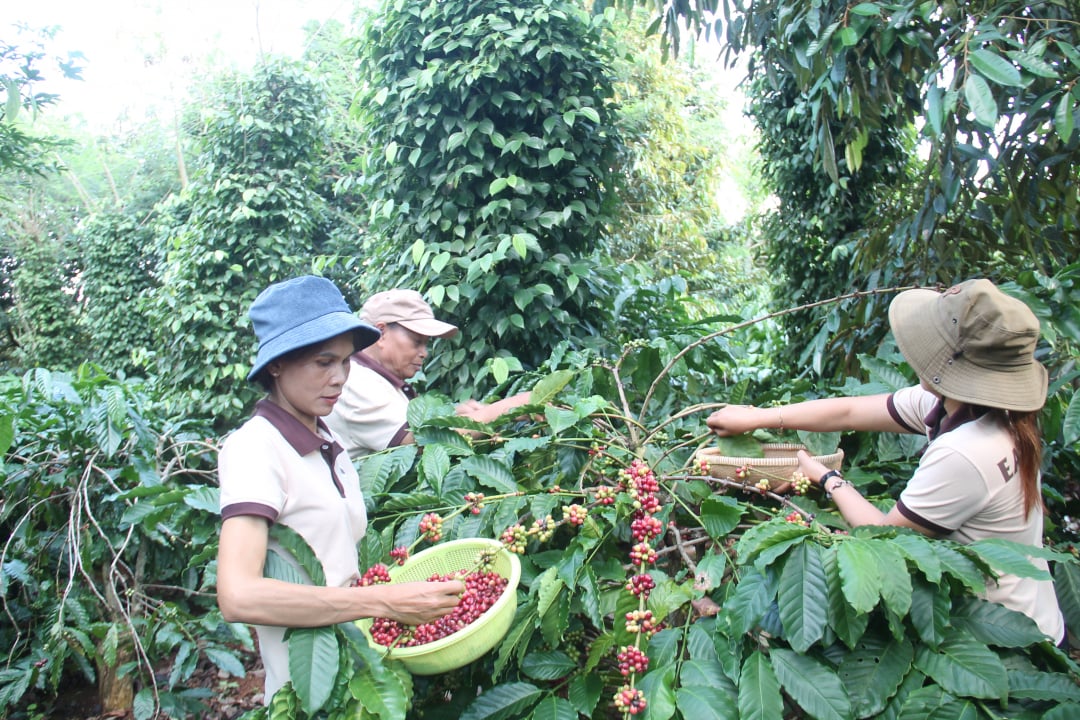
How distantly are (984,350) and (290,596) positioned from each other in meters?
1.35

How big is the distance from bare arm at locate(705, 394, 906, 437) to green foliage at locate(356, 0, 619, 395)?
61.8 inches

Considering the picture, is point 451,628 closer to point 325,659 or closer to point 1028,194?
point 325,659

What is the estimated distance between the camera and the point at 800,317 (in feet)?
23.0

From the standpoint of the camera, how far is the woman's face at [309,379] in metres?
1.52

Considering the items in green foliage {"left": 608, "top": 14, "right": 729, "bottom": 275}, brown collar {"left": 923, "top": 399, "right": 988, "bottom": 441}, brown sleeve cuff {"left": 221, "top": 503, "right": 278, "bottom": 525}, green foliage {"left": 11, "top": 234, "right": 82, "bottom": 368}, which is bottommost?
green foliage {"left": 11, "top": 234, "right": 82, "bottom": 368}

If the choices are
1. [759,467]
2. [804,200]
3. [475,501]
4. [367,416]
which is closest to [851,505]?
[759,467]

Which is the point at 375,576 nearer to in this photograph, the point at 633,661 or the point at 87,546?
the point at 633,661

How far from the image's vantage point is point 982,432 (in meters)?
1.44

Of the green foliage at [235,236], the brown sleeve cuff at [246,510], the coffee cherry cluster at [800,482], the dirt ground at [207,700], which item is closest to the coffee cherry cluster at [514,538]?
the brown sleeve cuff at [246,510]

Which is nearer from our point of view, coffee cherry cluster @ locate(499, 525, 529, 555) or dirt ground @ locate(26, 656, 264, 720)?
coffee cherry cluster @ locate(499, 525, 529, 555)

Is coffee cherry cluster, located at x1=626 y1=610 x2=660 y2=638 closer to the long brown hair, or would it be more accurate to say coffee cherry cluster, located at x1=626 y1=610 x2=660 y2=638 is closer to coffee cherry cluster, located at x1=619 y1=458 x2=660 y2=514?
coffee cherry cluster, located at x1=619 y1=458 x2=660 y2=514

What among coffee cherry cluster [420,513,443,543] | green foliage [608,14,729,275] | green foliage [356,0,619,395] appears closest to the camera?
coffee cherry cluster [420,513,443,543]

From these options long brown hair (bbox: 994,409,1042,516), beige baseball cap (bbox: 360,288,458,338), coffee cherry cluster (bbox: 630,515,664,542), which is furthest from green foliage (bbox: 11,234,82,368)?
long brown hair (bbox: 994,409,1042,516)

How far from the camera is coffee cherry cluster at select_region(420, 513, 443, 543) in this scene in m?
1.64
